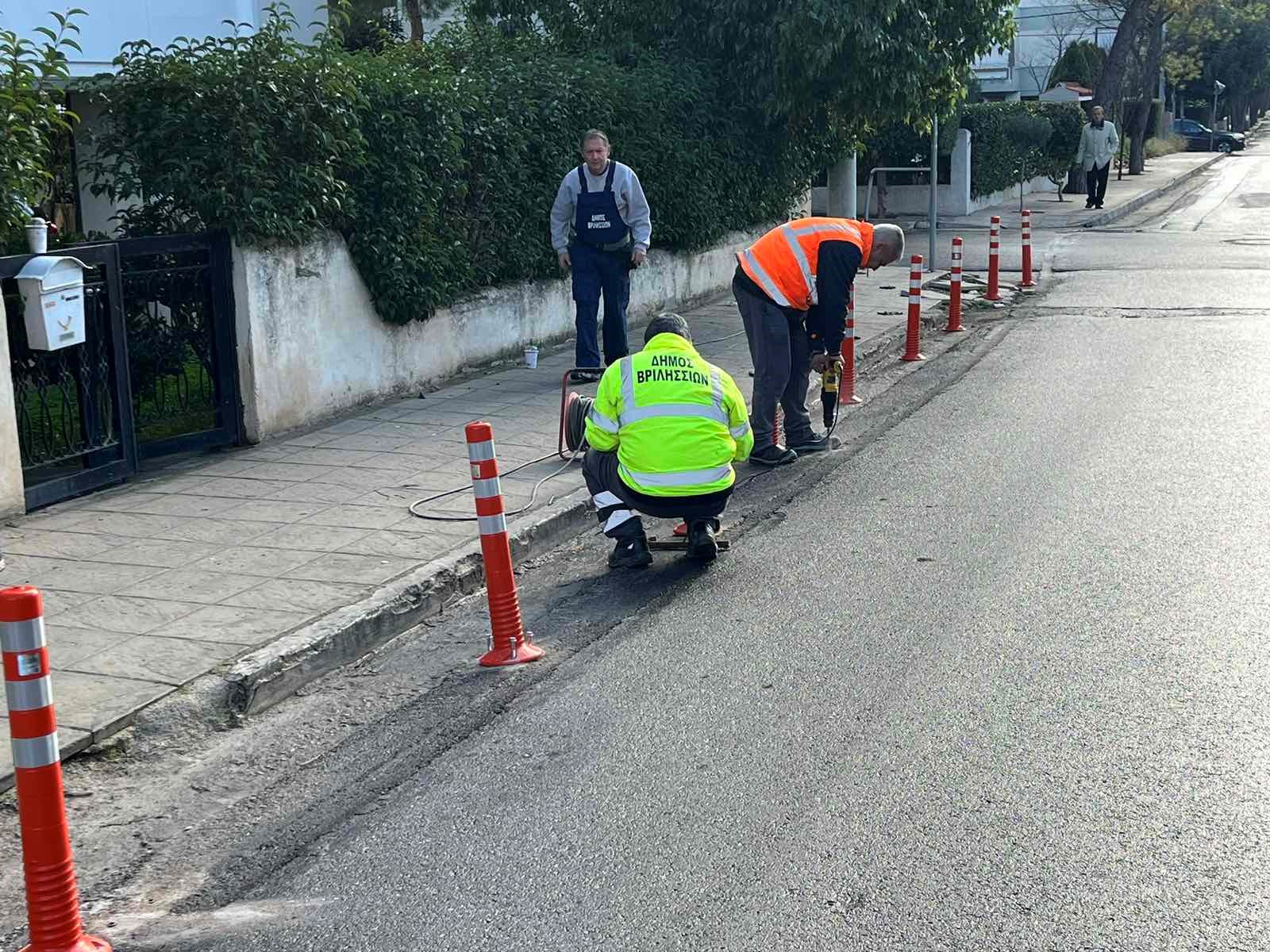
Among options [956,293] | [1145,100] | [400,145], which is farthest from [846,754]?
[1145,100]

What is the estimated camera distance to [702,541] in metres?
7.68

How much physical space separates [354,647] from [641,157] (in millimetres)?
10120

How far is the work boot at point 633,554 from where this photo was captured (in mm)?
7773

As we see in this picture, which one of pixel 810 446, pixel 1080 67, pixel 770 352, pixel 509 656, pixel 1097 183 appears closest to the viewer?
pixel 509 656

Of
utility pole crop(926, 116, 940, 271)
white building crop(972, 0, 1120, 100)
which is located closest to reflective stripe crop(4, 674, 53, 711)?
utility pole crop(926, 116, 940, 271)

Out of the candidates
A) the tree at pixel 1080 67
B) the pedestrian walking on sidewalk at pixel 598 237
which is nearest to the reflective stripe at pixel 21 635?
the pedestrian walking on sidewalk at pixel 598 237

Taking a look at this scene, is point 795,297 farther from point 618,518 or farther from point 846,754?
point 846,754

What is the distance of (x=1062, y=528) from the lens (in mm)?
8078

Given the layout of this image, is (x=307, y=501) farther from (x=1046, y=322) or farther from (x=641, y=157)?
(x=1046, y=322)

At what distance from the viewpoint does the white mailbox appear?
8.33 metres

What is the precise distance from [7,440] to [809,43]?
1127cm

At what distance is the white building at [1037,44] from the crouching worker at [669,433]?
196 ft

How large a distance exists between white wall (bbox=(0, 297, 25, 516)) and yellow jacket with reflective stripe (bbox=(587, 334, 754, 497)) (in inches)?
133

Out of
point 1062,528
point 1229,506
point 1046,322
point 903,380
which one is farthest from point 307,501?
point 1046,322
